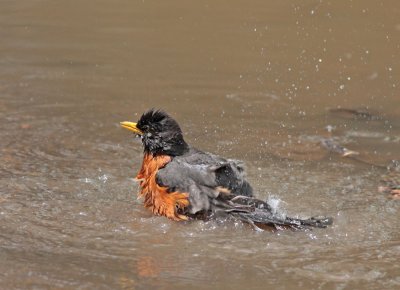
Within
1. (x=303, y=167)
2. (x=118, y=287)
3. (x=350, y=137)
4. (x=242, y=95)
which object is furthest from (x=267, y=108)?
(x=118, y=287)

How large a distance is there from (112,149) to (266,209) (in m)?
2.41

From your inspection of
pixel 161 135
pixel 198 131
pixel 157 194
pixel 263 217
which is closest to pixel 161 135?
pixel 161 135

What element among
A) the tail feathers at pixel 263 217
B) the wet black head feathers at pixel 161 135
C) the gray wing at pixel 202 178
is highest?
the wet black head feathers at pixel 161 135

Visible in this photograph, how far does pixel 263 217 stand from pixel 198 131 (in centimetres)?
275

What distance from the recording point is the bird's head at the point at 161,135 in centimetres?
706

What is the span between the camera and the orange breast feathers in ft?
22.1

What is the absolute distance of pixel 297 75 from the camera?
1112 cm

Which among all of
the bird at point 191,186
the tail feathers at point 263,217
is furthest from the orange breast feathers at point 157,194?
the tail feathers at point 263,217

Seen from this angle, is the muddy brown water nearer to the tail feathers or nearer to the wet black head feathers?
the tail feathers

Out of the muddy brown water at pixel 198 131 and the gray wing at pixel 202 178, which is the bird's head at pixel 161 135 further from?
the muddy brown water at pixel 198 131

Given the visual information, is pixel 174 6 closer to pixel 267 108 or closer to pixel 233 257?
pixel 267 108

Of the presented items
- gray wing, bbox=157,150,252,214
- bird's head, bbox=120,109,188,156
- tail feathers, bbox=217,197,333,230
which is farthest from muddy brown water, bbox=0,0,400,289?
bird's head, bbox=120,109,188,156

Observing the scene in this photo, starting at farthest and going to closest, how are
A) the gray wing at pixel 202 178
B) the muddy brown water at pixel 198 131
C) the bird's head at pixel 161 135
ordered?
the bird's head at pixel 161 135 < the gray wing at pixel 202 178 < the muddy brown water at pixel 198 131

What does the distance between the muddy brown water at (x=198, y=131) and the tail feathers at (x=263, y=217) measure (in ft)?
0.23
